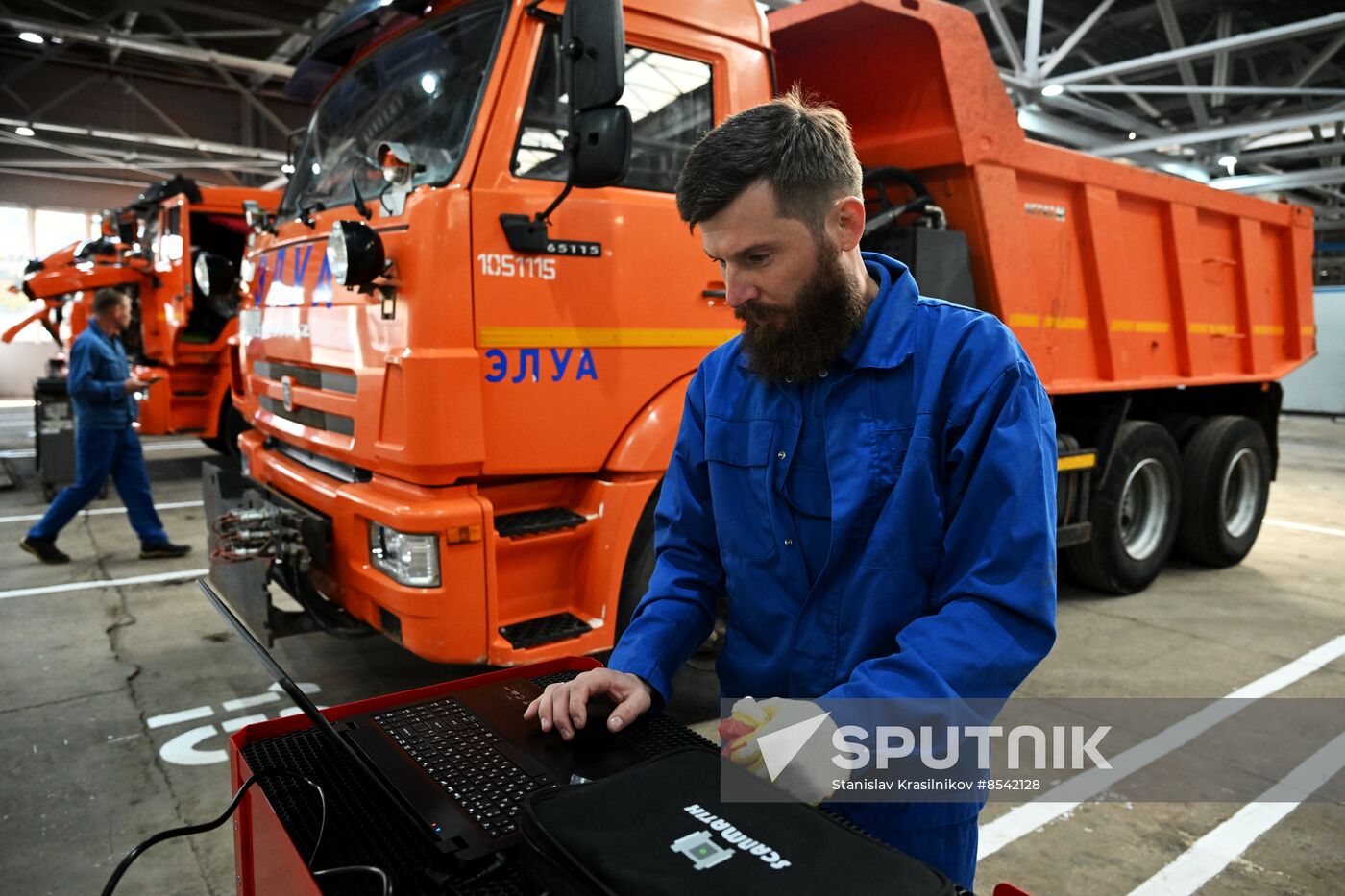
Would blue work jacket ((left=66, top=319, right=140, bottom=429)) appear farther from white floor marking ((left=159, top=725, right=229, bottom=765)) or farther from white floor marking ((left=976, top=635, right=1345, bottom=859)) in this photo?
white floor marking ((left=976, top=635, right=1345, bottom=859))

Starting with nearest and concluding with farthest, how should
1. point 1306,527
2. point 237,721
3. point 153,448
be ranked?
point 237,721 → point 1306,527 → point 153,448

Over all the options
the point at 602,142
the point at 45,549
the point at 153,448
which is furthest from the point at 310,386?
the point at 153,448

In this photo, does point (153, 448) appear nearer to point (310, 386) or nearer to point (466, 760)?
point (310, 386)

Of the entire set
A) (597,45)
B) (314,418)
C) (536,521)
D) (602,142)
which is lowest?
(536,521)

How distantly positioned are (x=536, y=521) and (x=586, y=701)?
164cm

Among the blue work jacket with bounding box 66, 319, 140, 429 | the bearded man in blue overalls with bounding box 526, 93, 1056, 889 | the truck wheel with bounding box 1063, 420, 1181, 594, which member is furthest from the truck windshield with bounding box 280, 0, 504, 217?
the truck wheel with bounding box 1063, 420, 1181, 594

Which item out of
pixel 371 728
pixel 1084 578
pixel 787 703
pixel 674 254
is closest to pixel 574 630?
pixel 674 254

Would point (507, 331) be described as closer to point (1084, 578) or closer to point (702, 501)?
point (702, 501)

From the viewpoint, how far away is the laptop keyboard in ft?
3.76

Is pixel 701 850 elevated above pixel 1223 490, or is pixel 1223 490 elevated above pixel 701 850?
pixel 701 850

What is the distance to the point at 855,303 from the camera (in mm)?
1333

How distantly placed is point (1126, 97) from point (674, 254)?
11.8m

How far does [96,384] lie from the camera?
5836 millimetres

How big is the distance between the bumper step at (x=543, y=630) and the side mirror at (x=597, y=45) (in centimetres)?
160
